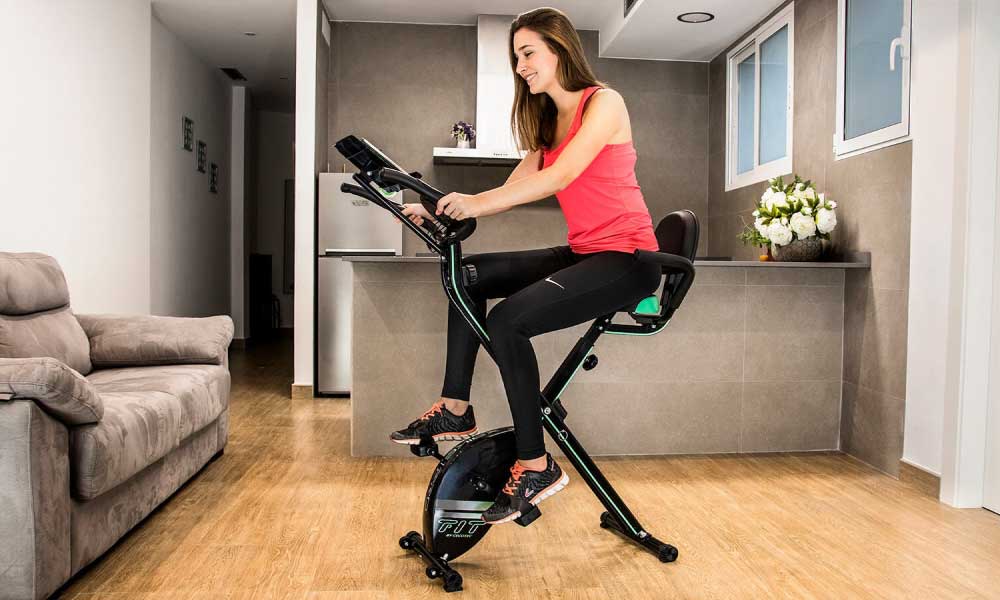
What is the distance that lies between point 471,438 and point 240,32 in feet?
16.4

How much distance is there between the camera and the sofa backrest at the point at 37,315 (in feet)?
8.48

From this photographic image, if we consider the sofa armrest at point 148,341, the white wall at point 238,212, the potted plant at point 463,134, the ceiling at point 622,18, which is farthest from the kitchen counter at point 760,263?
the white wall at point 238,212

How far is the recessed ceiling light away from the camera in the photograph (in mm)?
4613

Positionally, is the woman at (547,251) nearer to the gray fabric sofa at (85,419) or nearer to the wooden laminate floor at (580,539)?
the wooden laminate floor at (580,539)

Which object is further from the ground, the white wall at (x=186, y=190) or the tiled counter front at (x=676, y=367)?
the white wall at (x=186, y=190)

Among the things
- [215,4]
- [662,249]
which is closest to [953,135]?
[662,249]

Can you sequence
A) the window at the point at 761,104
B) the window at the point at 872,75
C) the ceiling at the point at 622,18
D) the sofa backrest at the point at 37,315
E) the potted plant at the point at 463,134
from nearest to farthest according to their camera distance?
1. the sofa backrest at the point at 37,315
2. the window at the point at 872,75
3. the window at the point at 761,104
4. the ceiling at the point at 622,18
5. the potted plant at the point at 463,134

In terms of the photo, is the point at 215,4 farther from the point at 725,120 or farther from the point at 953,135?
the point at 953,135

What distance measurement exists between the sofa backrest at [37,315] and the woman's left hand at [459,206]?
1632mm

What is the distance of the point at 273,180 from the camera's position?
9.89 metres

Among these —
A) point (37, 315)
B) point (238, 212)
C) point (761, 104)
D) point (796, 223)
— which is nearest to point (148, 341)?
point (37, 315)

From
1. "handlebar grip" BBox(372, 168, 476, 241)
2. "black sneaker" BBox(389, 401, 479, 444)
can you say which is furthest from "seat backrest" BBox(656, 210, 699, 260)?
"black sneaker" BBox(389, 401, 479, 444)

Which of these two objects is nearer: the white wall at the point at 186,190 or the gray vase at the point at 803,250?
the gray vase at the point at 803,250

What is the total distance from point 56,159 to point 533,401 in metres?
3.38
